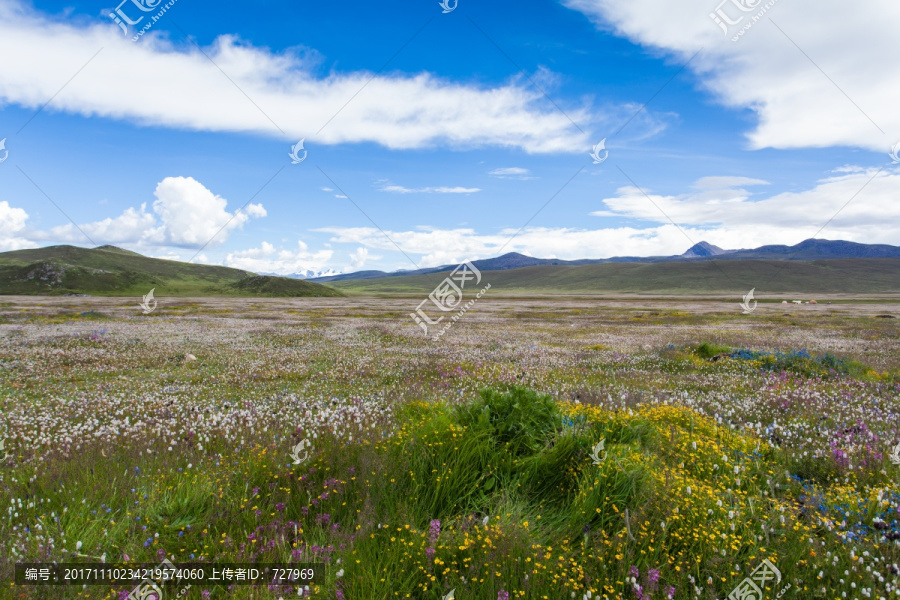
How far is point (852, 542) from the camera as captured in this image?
434 cm

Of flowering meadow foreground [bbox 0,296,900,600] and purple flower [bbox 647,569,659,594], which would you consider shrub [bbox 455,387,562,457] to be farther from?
purple flower [bbox 647,569,659,594]

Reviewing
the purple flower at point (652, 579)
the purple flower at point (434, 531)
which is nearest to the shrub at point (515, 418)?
the purple flower at point (434, 531)

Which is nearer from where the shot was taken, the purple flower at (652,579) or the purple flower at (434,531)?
the purple flower at (652,579)

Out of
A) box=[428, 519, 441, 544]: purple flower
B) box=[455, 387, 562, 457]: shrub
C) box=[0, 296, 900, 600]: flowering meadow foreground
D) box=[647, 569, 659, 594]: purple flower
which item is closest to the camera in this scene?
box=[647, 569, 659, 594]: purple flower

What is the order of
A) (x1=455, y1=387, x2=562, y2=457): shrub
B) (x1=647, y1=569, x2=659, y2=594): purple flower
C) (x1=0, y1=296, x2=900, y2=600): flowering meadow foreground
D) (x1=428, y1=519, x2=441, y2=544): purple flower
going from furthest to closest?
(x1=455, y1=387, x2=562, y2=457): shrub
(x1=428, y1=519, x2=441, y2=544): purple flower
(x1=0, y1=296, x2=900, y2=600): flowering meadow foreground
(x1=647, y1=569, x2=659, y2=594): purple flower

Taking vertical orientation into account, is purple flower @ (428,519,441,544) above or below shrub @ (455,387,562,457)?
below

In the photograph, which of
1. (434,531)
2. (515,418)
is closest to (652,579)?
(434,531)

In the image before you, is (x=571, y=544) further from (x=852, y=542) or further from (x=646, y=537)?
(x=852, y=542)

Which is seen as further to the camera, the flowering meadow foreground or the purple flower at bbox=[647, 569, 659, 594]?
the flowering meadow foreground

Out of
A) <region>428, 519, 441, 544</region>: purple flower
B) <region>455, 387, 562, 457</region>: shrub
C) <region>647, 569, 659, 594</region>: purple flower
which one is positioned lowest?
<region>647, 569, 659, 594</region>: purple flower

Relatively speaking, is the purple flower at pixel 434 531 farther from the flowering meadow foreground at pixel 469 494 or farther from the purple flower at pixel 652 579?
the purple flower at pixel 652 579

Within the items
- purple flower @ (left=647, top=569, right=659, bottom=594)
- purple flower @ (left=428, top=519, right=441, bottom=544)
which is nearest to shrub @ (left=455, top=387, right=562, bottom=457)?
purple flower @ (left=428, top=519, right=441, bottom=544)

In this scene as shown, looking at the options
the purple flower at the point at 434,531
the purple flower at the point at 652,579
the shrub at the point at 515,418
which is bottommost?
the purple flower at the point at 652,579

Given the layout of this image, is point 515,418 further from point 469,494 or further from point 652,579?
point 652,579
